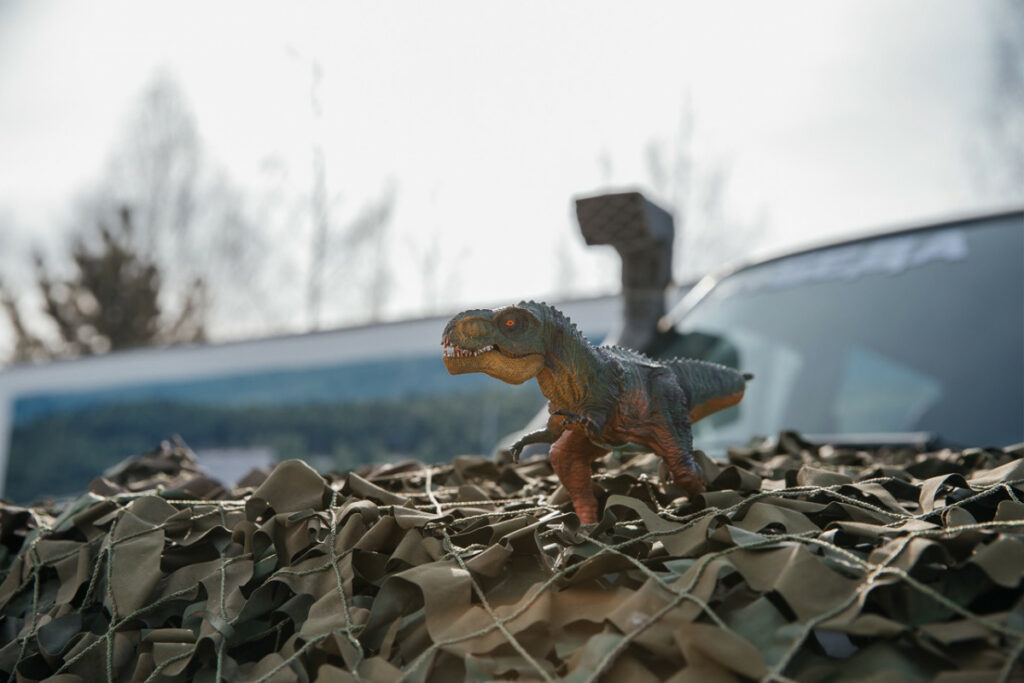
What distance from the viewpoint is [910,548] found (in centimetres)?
80

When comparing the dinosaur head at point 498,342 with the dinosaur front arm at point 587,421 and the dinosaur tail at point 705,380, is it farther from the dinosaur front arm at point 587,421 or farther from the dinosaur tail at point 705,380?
the dinosaur tail at point 705,380

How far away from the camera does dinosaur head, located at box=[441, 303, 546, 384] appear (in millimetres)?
896

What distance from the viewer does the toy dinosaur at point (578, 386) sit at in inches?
35.7

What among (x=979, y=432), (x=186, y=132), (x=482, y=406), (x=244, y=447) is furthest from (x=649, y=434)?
(x=186, y=132)

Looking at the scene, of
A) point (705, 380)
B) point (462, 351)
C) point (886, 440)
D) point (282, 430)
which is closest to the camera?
point (462, 351)

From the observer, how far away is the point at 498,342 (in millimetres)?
902

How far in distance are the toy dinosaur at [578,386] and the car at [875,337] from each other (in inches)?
30.5

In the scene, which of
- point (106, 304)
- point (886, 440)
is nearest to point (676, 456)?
point (886, 440)

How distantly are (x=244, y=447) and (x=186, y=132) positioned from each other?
12.1 meters

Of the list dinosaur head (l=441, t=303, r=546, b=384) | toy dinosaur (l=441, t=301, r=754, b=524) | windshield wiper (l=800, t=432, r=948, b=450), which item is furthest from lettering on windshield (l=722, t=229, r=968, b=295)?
dinosaur head (l=441, t=303, r=546, b=384)

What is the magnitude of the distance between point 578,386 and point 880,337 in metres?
1.58

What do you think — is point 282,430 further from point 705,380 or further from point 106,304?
point 106,304

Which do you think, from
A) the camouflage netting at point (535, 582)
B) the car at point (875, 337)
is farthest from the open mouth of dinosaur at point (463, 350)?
the car at point (875, 337)

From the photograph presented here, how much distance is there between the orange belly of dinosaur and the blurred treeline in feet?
13.9
